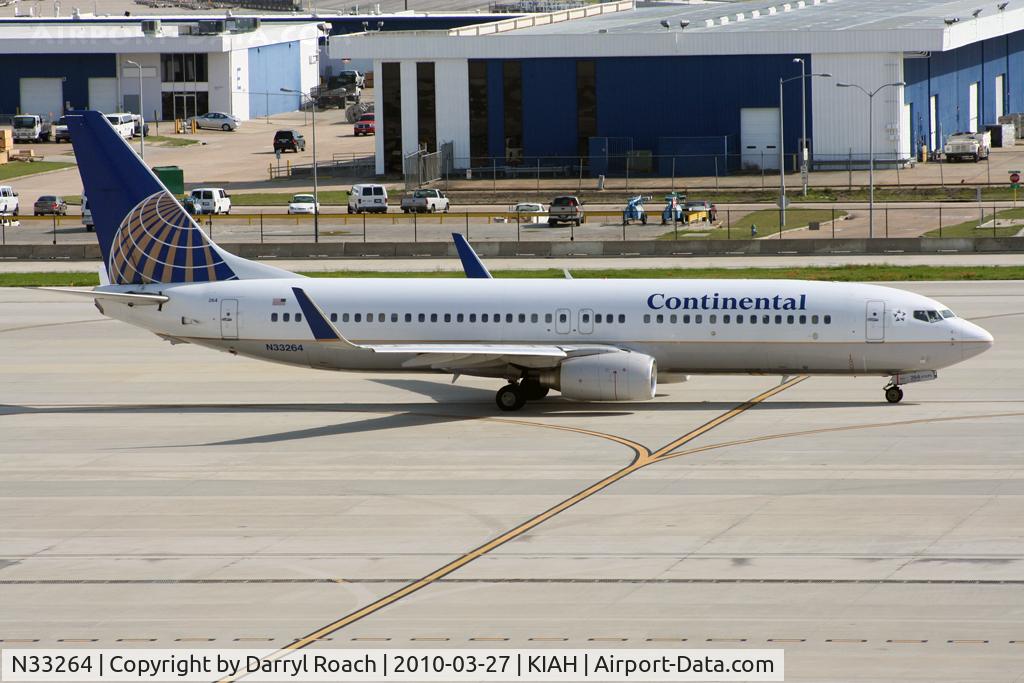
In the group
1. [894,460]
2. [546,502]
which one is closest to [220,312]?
[546,502]

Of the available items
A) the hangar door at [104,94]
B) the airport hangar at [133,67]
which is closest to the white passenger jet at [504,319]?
the airport hangar at [133,67]

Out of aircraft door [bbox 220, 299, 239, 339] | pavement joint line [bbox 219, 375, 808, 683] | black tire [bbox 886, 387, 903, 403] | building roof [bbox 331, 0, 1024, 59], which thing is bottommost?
pavement joint line [bbox 219, 375, 808, 683]

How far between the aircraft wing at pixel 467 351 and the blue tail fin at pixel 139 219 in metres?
4.36

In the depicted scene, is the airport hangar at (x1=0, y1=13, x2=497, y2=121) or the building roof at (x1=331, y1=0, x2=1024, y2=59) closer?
the building roof at (x1=331, y1=0, x2=1024, y2=59)

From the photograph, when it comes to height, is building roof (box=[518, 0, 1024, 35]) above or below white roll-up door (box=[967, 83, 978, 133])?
above

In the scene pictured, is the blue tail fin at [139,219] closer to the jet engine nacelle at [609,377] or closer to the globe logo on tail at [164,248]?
the globe logo on tail at [164,248]

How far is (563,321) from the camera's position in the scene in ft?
144

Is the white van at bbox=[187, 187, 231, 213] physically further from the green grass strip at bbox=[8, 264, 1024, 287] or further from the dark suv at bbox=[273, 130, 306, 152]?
the dark suv at bbox=[273, 130, 306, 152]

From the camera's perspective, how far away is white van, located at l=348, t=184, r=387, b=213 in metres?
112

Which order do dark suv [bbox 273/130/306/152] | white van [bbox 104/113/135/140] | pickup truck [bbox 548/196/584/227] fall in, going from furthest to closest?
1. dark suv [bbox 273/130/306/152]
2. white van [bbox 104/113/135/140]
3. pickup truck [bbox 548/196/584/227]

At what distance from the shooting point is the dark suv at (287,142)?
148875 millimetres

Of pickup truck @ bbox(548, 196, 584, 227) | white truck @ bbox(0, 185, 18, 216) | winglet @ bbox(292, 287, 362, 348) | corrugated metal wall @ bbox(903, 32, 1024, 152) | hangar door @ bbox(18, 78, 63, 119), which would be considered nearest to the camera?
winglet @ bbox(292, 287, 362, 348)
